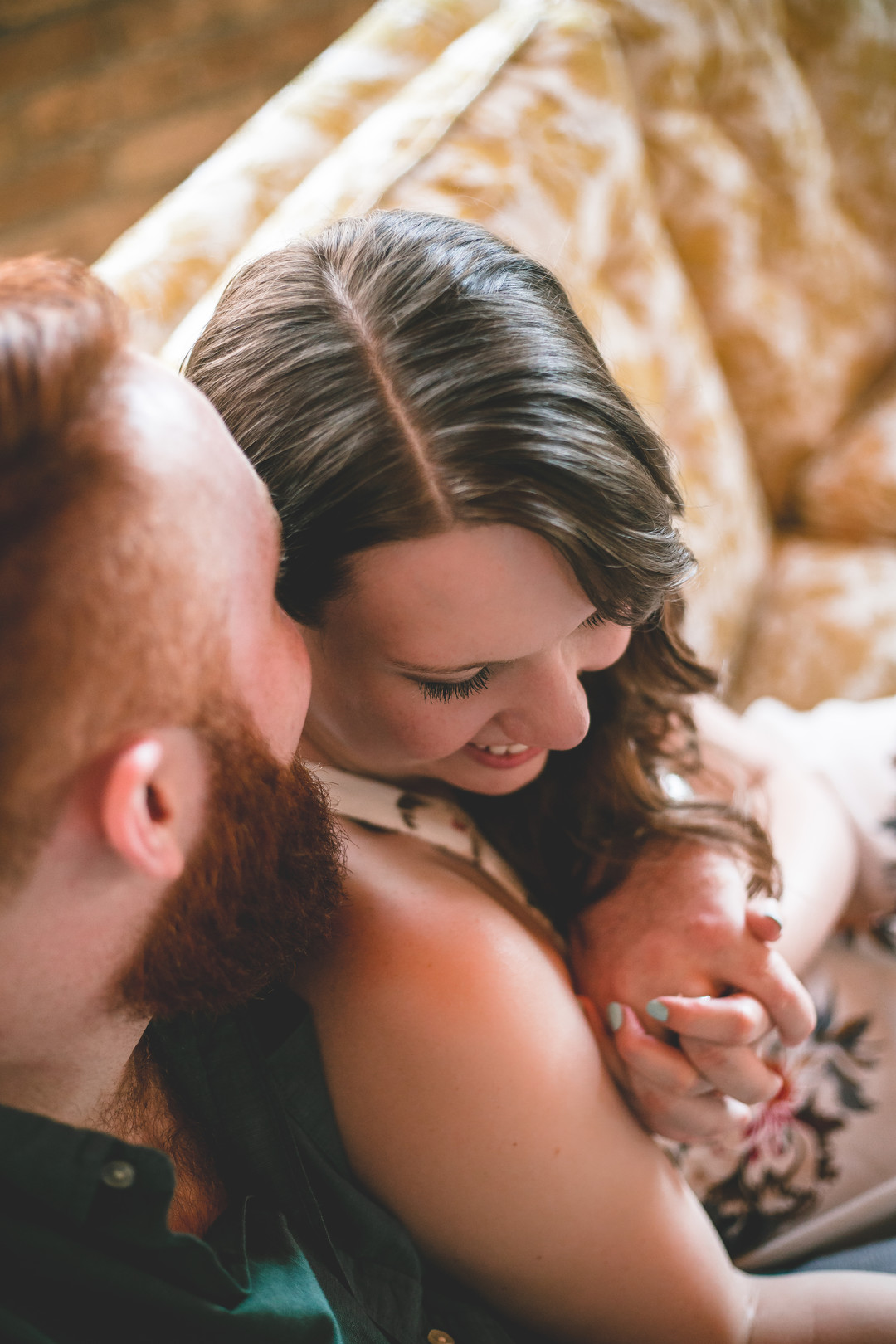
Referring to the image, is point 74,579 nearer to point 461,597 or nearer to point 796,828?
point 461,597

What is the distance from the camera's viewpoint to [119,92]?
125 inches

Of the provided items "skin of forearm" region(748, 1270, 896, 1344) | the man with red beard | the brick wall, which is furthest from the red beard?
the brick wall

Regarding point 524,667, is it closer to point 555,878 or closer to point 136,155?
point 555,878

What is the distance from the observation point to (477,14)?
68.5 inches

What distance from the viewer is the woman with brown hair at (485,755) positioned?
79cm

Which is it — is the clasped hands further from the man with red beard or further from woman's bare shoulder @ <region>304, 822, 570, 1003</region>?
the man with red beard

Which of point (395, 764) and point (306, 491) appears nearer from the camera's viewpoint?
point (306, 491)

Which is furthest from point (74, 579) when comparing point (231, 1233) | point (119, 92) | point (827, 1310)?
point (119, 92)

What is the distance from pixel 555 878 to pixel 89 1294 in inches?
24.5

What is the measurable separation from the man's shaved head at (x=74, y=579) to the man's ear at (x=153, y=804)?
19mm

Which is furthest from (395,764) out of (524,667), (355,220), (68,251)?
(68,251)

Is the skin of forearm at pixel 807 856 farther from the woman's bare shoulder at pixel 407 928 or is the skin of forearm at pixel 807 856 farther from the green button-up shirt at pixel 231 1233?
the green button-up shirt at pixel 231 1233

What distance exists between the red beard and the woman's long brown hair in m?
0.18

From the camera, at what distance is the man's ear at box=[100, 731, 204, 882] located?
0.62 meters
